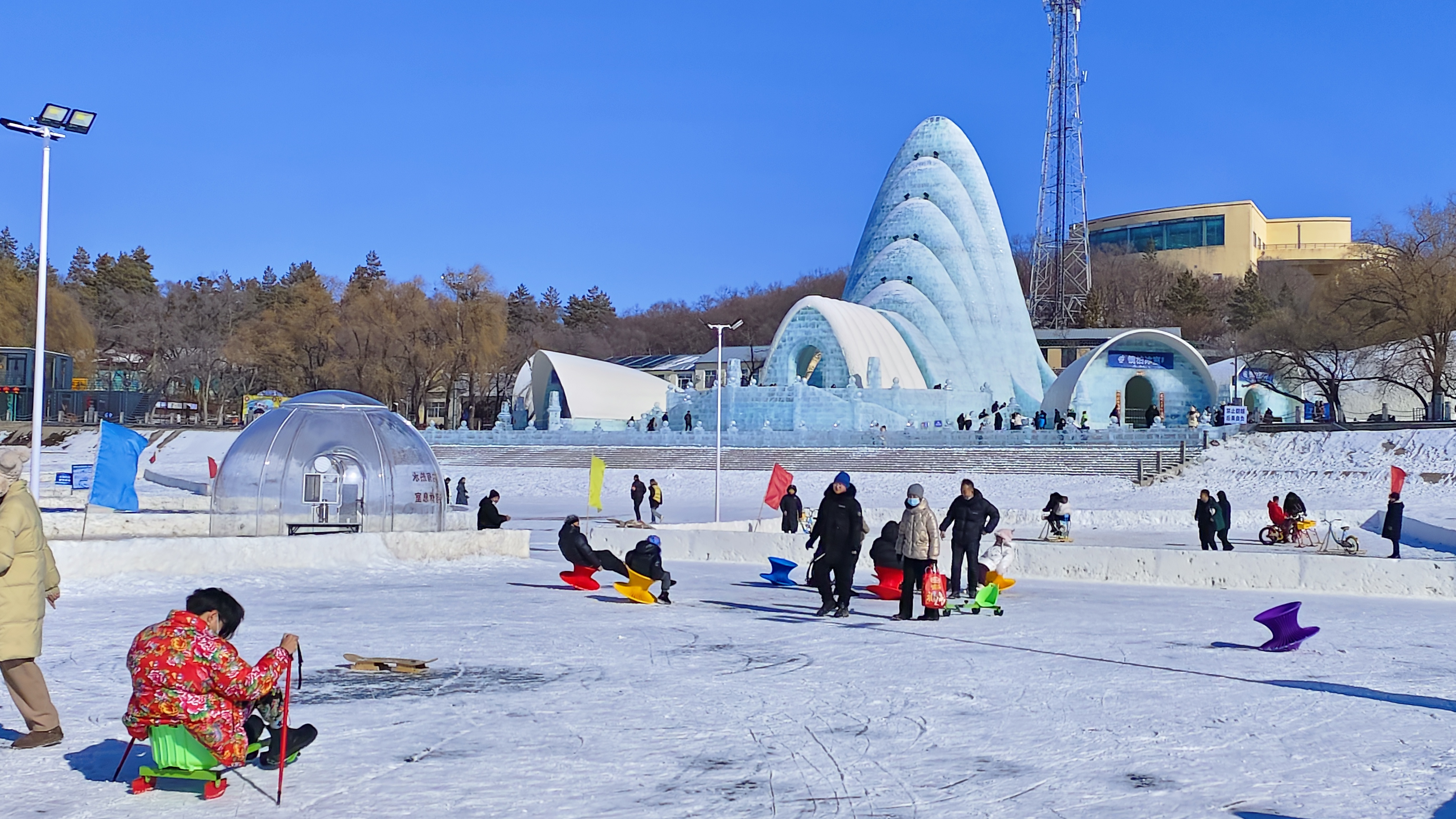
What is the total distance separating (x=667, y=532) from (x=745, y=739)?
11.2 meters

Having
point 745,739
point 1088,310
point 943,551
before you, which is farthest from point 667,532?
point 1088,310

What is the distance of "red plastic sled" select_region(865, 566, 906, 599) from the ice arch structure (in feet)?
119

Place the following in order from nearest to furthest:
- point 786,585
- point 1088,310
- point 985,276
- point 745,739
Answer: point 745,739, point 786,585, point 985,276, point 1088,310

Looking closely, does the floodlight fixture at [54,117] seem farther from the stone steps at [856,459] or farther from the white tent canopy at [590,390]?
the white tent canopy at [590,390]

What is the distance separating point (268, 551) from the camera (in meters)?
13.6

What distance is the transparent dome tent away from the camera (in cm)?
1571

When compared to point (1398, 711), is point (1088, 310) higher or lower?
higher

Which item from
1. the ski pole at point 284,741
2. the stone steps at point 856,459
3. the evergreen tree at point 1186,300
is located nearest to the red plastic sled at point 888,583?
the ski pole at point 284,741

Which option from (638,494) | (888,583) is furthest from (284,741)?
(638,494)

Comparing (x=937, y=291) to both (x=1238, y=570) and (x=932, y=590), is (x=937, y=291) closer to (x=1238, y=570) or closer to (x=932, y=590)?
(x=1238, y=570)

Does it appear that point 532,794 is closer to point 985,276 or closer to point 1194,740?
point 1194,740

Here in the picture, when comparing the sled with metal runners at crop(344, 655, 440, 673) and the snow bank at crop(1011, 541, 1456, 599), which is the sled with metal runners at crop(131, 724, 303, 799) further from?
the snow bank at crop(1011, 541, 1456, 599)

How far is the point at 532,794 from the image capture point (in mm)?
4949

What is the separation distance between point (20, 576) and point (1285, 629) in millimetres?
7799
